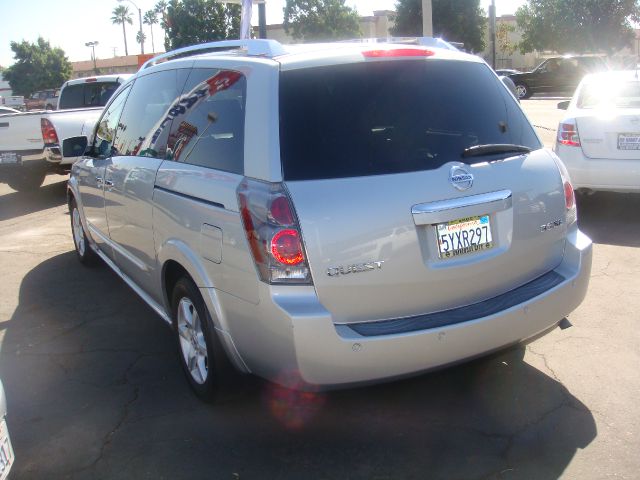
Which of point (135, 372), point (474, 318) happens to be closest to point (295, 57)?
point (474, 318)

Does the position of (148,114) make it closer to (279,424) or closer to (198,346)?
(198,346)

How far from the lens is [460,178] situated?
320 cm

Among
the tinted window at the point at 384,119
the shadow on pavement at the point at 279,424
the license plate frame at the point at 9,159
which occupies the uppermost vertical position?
the tinted window at the point at 384,119

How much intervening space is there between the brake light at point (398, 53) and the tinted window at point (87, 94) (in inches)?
419

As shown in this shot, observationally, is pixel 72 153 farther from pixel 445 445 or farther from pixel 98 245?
pixel 445 445

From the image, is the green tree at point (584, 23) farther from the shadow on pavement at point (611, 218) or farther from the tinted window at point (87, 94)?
the shadow on pavement at point (611, 218)

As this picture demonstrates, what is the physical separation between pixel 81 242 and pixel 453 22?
159ft

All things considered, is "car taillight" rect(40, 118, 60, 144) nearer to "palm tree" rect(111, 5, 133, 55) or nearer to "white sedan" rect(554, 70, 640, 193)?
"white sedan" rect(554, 70, 640, 193)

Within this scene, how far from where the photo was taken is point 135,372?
4.30 m

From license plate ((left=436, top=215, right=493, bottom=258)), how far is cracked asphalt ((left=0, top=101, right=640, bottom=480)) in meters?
0.75

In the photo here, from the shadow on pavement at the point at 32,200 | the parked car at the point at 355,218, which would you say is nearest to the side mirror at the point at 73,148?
the parked car at the point at 355,218

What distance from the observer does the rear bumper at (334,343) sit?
2930mm

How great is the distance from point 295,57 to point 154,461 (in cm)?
206

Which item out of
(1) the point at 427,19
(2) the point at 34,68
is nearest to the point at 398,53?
(1) the point at 427,19
